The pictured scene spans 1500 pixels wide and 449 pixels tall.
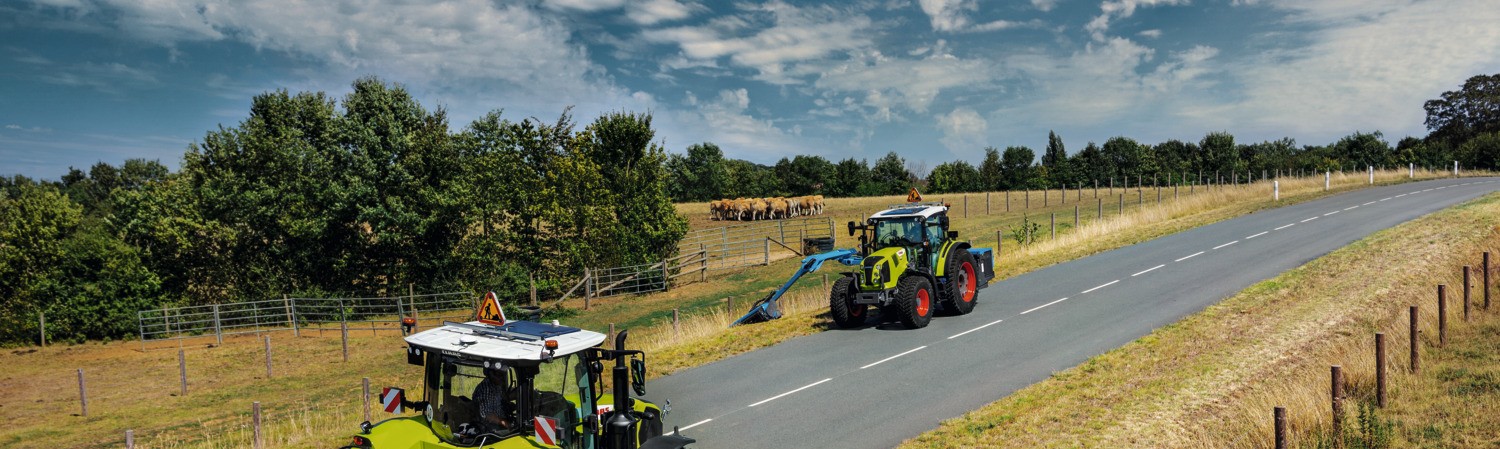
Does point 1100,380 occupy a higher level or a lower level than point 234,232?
lower

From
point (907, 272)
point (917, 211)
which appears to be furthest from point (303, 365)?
point (917, 211)

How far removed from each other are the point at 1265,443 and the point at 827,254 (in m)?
10.0

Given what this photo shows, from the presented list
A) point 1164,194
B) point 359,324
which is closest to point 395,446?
point 359,324

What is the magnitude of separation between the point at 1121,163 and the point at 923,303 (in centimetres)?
8806

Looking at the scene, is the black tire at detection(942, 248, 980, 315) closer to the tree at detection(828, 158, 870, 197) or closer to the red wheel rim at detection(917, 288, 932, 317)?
the red wheel rim at detection(917, 288, 932, 317)

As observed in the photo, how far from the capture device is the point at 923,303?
1838 centimetres

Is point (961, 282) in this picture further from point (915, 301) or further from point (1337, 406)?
point (1337, 406)

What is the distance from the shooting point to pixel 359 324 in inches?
1377

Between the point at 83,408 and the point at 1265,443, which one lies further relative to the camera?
the point at 83,408

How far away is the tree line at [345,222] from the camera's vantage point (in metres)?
36.7

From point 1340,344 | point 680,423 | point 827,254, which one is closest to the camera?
point 680,423

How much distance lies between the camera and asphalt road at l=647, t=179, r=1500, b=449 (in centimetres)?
1244

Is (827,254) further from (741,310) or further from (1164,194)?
(1164,194)

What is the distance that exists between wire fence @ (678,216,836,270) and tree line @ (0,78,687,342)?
6.34m
